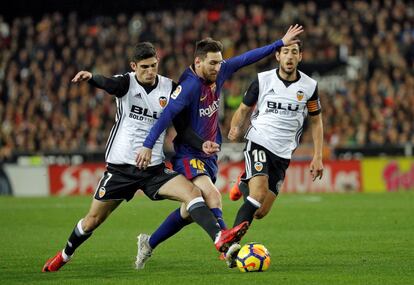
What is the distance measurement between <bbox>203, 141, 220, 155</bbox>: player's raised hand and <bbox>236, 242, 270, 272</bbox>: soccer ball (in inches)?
42.0

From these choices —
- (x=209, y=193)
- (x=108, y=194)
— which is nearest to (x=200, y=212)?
(x=209, y=193)

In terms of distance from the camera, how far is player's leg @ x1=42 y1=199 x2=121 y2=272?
9617 millimetres

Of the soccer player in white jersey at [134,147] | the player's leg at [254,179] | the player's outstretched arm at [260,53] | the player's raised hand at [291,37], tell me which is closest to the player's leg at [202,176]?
the soccer player in white jersey at [134,147]

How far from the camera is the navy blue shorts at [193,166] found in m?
9.58

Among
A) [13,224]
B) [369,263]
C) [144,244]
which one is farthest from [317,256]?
[13,224]

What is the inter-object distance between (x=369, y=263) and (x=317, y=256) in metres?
0.97

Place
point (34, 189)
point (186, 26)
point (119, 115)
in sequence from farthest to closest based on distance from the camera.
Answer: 1. point (186, 26)
2. point (34, 189)
3. point (119, 115)

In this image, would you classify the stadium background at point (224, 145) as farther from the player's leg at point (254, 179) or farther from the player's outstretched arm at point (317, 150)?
the player's outstretched arm at point (317, 150)

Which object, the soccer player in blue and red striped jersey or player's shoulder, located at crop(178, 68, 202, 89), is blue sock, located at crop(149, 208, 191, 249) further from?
player's shoulder, located at crop(178, 68, 202, 89)

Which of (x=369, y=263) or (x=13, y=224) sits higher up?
(x=369, y=263)

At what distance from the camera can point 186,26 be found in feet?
101

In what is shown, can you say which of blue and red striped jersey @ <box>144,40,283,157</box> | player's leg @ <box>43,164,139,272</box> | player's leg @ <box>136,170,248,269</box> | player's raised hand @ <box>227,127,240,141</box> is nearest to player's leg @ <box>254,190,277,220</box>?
player's raised hand @ <box>227,127,240,141</box>

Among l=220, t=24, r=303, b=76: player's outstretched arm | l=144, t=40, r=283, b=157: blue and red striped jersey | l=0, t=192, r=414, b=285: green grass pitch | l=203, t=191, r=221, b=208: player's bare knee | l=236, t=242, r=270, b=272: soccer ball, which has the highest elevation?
l=220, t=24, r=303, b=76: player's outstretched arm

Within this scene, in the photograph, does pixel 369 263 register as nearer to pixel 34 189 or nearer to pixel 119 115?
pixel 119 115
